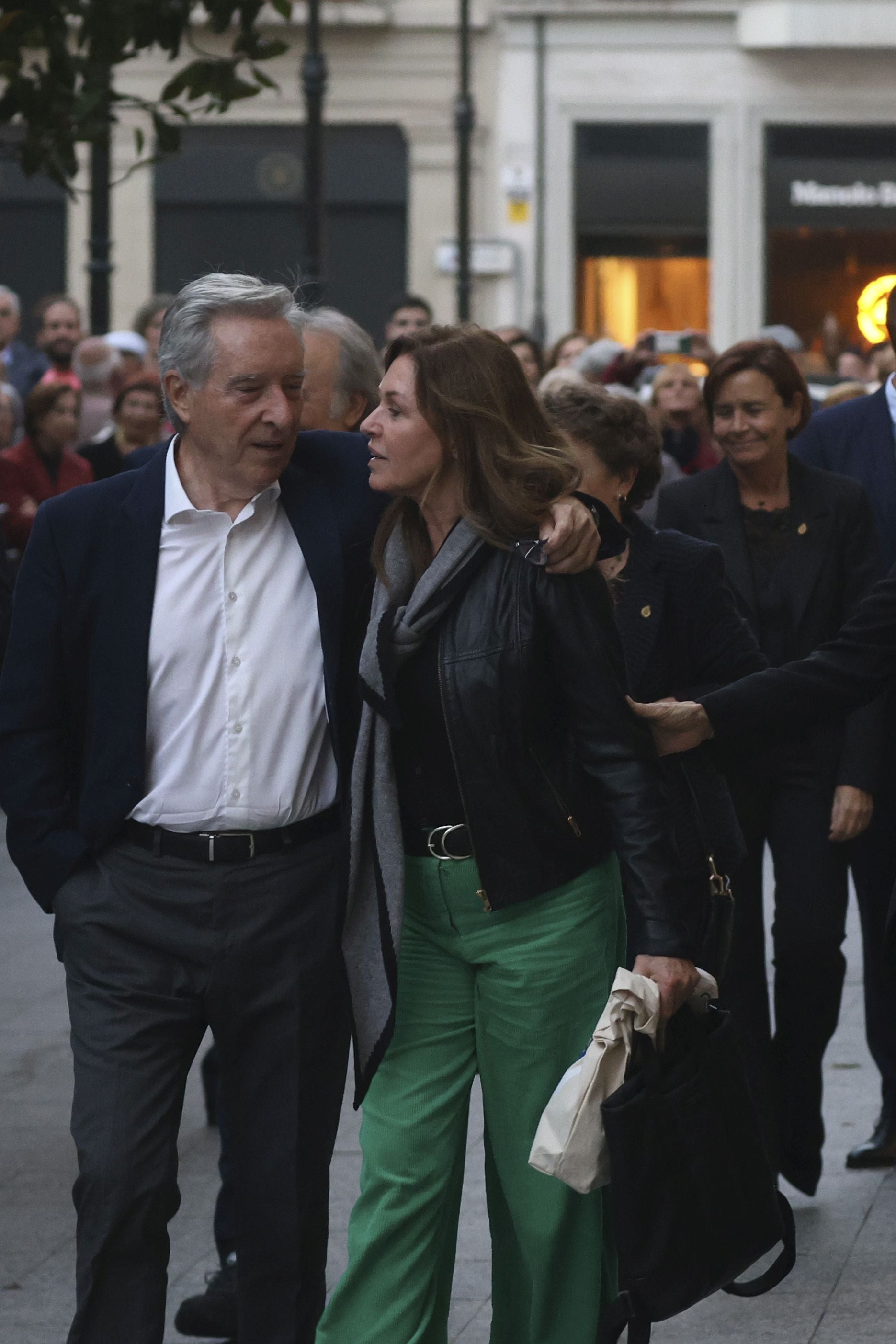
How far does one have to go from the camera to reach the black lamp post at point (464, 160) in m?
23.4

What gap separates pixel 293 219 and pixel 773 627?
21.2 m

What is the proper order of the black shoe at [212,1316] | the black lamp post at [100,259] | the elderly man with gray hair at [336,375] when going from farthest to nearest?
the black lamp post at [100,259] < the elderly man with gray hair at [336,375] < the black shoe at [212,1316]

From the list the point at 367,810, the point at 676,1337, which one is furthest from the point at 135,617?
the point at 676,1337

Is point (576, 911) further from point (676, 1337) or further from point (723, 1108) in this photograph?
point (676, 1337)

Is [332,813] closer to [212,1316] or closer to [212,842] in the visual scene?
[212,842]

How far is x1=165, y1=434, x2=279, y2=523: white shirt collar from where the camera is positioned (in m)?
3.82

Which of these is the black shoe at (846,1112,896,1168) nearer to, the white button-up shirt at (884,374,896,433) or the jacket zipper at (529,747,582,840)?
the white button-up shirt at (884,374,896,433)

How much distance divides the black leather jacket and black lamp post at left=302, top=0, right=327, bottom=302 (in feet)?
48.7

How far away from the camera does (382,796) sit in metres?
3.66

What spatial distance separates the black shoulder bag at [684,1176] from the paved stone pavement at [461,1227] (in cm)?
104

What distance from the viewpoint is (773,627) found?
557 cm

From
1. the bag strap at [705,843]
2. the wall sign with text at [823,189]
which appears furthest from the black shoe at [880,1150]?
the wall sign with text at [823,189]

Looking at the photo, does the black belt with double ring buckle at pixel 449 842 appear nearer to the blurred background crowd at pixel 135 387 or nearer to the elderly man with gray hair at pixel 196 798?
the elderly man with gray hair at pixel 196 798

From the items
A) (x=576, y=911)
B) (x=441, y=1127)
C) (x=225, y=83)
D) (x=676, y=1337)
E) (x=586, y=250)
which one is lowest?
(x=676, y=1337)
